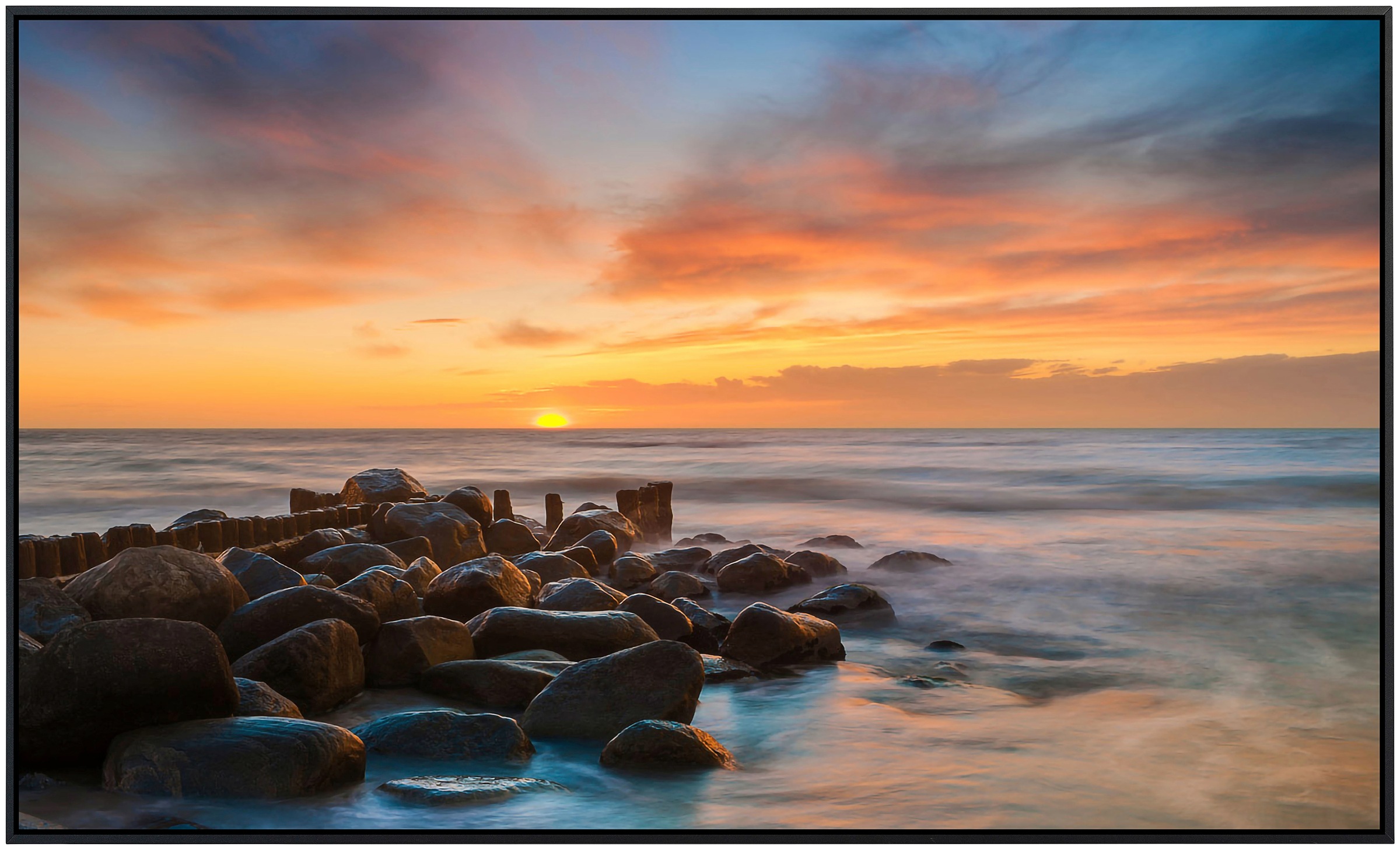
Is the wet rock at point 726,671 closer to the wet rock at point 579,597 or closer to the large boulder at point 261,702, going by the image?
the wet rock at point 579,597

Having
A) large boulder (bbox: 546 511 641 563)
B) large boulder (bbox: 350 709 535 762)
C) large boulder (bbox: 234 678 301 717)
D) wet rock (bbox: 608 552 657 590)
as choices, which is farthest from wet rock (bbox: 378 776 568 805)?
large boulder (bbox: 546 511 641 563)

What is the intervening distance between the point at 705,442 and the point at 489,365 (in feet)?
151

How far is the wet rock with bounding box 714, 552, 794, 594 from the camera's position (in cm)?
902

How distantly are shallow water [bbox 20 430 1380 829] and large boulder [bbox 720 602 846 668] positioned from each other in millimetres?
216

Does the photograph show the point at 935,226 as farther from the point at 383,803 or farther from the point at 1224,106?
the point at 383,803

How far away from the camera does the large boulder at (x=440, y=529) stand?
30.2 ft

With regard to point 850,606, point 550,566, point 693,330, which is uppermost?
point 693,330

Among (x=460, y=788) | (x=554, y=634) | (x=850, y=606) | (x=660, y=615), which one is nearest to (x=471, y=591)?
(x=554, y=634)

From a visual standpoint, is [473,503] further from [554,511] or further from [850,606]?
[850,606]

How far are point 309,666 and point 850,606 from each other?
189 inches

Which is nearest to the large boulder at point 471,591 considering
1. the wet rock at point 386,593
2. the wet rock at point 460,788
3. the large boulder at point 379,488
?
the wet rock at point 386,593

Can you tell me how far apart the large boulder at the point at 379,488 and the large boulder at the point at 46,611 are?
6.10 meters

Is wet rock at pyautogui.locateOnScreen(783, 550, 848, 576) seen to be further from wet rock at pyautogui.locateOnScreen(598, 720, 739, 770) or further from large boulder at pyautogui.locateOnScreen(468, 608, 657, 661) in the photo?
wet rock at pyautogui.locateOnScreen(598, 720, 739, 770)

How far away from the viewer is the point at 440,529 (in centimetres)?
932
